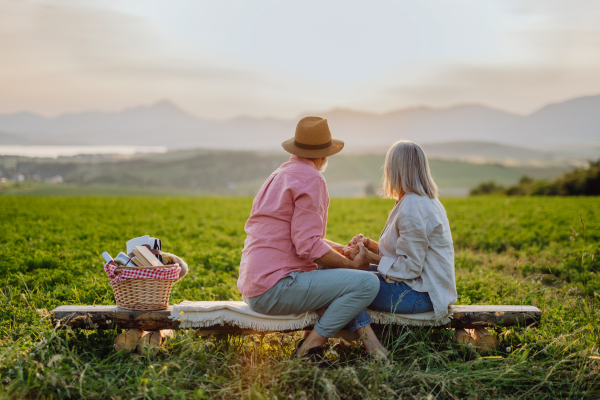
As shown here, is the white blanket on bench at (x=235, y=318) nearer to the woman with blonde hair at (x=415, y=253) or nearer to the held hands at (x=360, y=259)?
the woman with blonde hair at (x=415, y=253)

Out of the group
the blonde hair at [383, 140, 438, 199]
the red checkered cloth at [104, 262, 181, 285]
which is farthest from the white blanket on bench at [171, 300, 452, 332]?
the blonde hair at [383, 140, 438, 199]

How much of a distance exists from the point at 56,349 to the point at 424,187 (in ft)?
12.0

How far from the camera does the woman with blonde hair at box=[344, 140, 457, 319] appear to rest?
147 inches

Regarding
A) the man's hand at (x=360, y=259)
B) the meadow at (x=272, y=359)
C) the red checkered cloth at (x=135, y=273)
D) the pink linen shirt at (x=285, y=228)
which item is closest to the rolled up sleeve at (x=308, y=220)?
the pink linen shirt at (x=285, y=228)

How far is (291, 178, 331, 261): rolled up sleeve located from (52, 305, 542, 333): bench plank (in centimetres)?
108

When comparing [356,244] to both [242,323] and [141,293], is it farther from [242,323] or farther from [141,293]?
[141,293]

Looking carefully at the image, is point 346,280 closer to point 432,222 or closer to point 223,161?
point 432,222

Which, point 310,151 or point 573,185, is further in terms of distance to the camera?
point 573,185

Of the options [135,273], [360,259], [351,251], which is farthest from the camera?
[351,251]

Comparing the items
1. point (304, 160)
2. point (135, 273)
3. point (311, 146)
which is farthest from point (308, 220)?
point (135, 273)

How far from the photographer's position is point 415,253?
3.72 m

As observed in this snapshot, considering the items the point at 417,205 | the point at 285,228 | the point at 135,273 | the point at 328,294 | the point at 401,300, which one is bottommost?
the point at 401,300

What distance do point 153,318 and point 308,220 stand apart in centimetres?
172

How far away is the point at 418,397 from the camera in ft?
10.1
